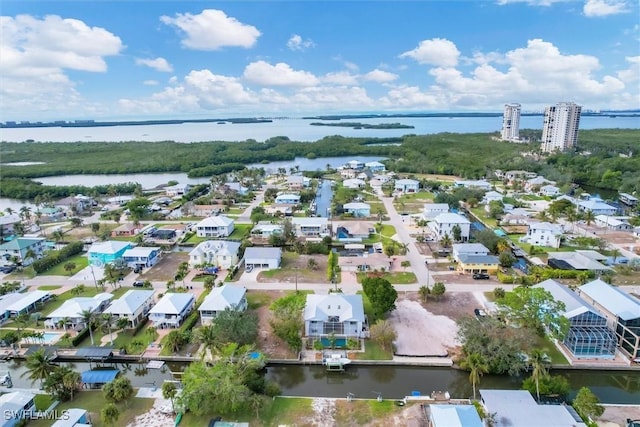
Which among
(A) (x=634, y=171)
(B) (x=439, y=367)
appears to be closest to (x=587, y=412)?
(B) (x=439, y=367)

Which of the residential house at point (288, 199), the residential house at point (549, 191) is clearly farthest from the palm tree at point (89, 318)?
the residential house at point (549, 191)

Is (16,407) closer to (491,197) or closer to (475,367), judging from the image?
(475,367)

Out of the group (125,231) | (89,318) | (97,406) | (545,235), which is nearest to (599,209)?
(545,235)

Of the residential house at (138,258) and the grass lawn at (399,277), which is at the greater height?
the residential house at (138,258)

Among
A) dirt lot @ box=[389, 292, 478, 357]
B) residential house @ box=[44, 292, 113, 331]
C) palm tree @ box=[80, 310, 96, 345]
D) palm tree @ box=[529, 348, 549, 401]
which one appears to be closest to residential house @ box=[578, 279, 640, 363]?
palm tree @ box=[529, 348, 549, 401]

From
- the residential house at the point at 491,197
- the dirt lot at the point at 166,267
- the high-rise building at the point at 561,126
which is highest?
the high-rise building at the point at 561,126

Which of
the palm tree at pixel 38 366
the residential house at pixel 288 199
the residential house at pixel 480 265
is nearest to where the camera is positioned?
the palm tree at pixel 38 366

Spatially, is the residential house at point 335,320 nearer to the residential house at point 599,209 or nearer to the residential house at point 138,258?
the residential house at point 138,258

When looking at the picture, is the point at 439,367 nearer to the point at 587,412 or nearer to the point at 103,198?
the point at 587,412
